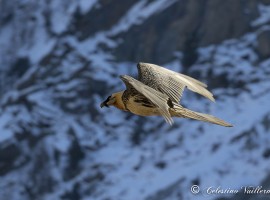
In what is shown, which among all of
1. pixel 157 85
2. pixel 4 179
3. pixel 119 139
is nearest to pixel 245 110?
pixel 119 139

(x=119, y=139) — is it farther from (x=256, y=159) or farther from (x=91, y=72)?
(x=256, y=159)

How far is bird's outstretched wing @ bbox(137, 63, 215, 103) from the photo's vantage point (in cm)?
1355

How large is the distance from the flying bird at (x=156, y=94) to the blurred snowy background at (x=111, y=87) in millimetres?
26155

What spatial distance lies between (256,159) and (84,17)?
14.4m

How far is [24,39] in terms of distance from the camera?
172 feet

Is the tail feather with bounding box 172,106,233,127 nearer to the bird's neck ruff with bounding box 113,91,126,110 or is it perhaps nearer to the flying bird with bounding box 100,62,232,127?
the flying bird with bounding box 100,62,232,127

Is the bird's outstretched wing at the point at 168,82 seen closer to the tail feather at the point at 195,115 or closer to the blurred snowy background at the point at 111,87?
the tail feather at the point at 195,115

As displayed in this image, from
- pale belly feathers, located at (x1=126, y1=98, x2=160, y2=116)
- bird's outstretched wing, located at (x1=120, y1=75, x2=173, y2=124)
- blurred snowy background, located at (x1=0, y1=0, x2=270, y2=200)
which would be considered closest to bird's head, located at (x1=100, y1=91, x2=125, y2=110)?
pale belly feathers, located at (x1=126, y1=98, x2=160, y2=116)

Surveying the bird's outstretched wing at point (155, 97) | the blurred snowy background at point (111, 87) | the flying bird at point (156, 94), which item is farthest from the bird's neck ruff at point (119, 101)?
the blurred snowy background at point (111, 87)

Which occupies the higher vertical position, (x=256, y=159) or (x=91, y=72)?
(x=91, y=72)

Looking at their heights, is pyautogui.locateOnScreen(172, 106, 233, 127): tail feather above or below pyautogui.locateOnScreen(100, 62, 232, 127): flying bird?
below

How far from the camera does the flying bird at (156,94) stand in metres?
12.2

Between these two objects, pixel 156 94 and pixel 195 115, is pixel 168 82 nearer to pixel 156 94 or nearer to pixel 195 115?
pixel 195 115

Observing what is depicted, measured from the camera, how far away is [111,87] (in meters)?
49.1
